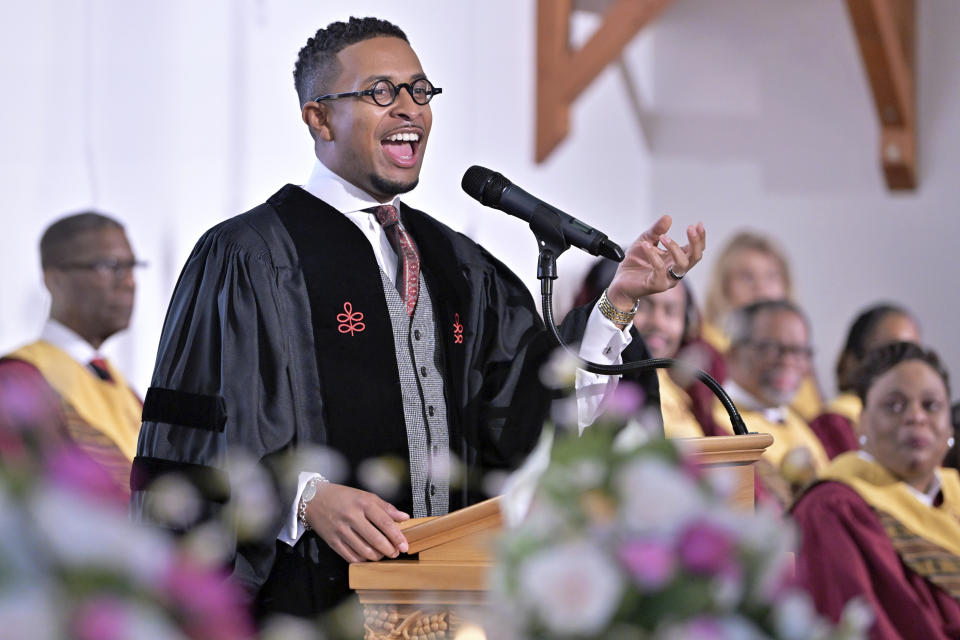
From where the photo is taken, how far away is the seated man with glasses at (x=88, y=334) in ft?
14.3

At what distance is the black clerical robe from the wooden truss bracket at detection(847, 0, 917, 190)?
229 inches

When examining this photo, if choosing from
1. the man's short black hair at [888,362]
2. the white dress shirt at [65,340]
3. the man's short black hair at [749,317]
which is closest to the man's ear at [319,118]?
the white dress shirt at [65,340]

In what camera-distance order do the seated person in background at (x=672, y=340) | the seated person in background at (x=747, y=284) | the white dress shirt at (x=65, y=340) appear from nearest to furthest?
the white dress shirt at (x=65, y=340) < the seated person in background at (x=672, y=340) < the seated person in background at (x=747, y=284)

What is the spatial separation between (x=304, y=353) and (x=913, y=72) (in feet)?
23.2

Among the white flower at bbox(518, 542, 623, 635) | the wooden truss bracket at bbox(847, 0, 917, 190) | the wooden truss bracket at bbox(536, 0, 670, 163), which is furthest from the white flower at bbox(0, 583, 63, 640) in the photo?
the wooden truss bracket at bbox(847, 0, 917, 190)

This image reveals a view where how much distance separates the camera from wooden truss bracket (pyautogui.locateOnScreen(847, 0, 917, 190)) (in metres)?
7.96

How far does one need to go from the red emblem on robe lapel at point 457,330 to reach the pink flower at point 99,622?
1905 millimetres

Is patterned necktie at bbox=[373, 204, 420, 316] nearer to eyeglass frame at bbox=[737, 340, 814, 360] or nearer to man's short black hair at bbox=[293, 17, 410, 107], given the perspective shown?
man's short black hair at bbox=[293, 17, 410, 107]

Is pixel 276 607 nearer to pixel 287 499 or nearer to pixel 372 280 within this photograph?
pixel 287 499

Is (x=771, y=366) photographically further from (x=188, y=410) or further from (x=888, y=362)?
(x=188, y=410)

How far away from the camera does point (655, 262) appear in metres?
2.33

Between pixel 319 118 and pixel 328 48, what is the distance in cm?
13

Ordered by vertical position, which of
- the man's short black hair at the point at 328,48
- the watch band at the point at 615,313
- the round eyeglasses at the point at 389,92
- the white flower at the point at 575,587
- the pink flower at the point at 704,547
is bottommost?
the white flower at the point at 575,587

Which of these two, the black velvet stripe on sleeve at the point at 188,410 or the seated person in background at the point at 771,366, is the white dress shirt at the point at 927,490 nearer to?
the seated person in background at the point at 771,366
